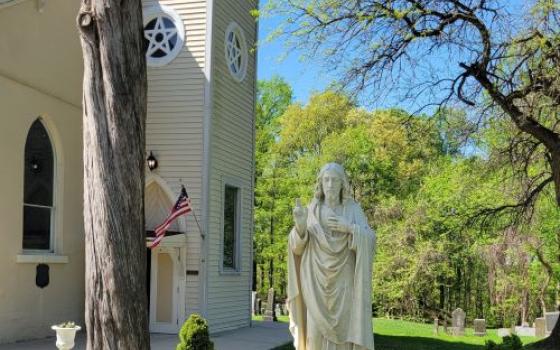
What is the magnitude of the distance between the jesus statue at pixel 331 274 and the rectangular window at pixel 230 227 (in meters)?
11.3

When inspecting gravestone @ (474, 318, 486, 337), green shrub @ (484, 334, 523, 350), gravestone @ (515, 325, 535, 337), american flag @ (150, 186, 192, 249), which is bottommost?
gravestone @ (515, 325, 535, 337)

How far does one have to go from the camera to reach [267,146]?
1502 inches

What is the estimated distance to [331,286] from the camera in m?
6.02

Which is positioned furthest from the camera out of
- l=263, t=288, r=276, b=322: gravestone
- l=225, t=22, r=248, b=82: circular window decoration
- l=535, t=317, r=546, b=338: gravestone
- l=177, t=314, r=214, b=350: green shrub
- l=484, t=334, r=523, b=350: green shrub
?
l=535, t=317, r=546, b=338: gravestone

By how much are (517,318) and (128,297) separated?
3231cm

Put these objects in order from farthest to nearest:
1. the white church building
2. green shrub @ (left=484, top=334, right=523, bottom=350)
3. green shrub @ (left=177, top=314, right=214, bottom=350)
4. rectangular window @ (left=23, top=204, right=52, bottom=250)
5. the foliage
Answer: the foliage, rectangular window @ (left=23, top=204, right=52, bottom=250), the white church building, green shrub @ (left=484, top=334, right=523, bottom=350), green shrub @ (left=177, top=314, right=214, bottom=350)

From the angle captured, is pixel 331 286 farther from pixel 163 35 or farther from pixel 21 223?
pixel 163 35

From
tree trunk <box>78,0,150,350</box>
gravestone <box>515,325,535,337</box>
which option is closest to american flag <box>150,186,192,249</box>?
tree trunk <box>78,0,150,350</box>

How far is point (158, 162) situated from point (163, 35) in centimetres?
326

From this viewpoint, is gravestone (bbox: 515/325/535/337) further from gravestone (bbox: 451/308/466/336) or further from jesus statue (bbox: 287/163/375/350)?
jesus statue (bbox: 287/163/375/350)

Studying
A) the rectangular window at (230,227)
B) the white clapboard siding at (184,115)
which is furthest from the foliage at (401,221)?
the white clapboard siding at (184,115)

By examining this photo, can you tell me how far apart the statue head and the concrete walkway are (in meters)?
7.79

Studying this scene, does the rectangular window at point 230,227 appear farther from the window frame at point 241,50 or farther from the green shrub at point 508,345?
the green shrub at point 508,345

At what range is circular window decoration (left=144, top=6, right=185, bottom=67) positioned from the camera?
54.2ft
